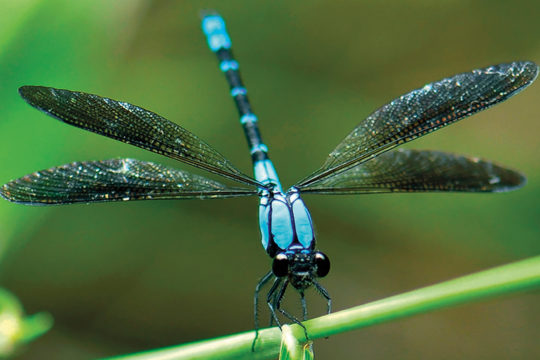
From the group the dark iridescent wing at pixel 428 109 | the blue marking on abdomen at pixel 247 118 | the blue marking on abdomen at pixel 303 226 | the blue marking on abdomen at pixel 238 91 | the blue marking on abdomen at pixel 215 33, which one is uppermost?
the blue marking on abdomen at pixel 215 33

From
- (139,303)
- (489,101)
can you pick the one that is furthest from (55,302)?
(489,101)

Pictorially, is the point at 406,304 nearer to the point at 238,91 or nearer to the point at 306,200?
the point at 238,91

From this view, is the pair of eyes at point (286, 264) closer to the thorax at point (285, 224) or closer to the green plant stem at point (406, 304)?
the thorax at point (285, 224)

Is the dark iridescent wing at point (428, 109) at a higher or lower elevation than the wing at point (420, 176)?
higher

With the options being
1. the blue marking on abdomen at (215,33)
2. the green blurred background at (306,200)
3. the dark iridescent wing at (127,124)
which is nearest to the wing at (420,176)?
the dark iridescent wing at (127,124)

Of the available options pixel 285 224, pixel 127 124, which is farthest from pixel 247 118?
pixel 285 224

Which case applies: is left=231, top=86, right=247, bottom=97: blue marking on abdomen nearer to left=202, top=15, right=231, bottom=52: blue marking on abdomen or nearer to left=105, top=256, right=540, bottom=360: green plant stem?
left=202, top=15, right=231, bottom=52: blue marking on abdomen

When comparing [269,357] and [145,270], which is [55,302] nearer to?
[145,270]
